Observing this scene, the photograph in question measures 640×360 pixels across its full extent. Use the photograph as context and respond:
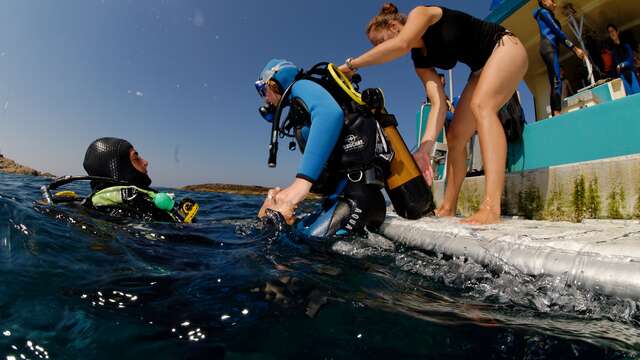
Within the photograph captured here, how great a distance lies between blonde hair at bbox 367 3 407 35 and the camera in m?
3.08

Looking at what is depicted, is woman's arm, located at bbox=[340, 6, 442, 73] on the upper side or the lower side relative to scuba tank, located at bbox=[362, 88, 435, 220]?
upper

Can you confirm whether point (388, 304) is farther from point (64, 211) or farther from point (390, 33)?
point (64, 211)

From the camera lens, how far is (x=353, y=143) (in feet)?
9.40

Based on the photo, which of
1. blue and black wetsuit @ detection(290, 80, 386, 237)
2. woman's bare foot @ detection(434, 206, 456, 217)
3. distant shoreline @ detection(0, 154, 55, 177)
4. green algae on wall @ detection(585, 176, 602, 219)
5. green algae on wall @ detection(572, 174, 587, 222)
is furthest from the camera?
distant shoreline @ detection(0, 154, 55, 177)

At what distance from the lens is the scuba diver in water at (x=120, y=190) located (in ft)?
10.9

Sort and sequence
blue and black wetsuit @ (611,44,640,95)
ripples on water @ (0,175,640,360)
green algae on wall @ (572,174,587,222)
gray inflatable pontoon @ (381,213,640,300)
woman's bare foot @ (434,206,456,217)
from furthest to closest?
1. blue and black wetsuit @ (611,44,640,95)
2. woman's bare foot @ (434,206,456,217)
3. green algae on wall @ (572,174,587,222)
4. gray inflatable pontoon @ (381,213,640,300)
5. ripples on water @ (0,175,640,360)

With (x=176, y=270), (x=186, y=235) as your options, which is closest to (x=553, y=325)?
(x=176, y=270)

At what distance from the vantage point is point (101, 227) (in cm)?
270

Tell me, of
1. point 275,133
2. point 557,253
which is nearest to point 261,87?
point 275,133

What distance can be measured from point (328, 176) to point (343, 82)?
85cm

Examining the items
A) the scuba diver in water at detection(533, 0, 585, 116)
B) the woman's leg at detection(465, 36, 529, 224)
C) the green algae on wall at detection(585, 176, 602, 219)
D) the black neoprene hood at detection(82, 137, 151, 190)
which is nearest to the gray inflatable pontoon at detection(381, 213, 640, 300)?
the woman's leg at detection(465, 36, 529, 224)

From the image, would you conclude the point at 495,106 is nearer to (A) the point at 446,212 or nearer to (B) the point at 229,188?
(A) the point at 446,212

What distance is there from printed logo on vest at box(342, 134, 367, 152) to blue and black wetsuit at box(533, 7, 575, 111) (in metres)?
4.32

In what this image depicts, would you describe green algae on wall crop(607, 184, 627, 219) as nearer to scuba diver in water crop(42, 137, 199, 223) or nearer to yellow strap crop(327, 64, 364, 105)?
yellow strap crop(327, 64, 364, 105)
